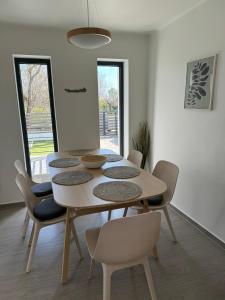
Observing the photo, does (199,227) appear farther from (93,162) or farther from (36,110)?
(36,110)

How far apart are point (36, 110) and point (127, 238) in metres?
2.51

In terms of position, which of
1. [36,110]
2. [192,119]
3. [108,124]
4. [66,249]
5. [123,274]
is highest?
[36,110]

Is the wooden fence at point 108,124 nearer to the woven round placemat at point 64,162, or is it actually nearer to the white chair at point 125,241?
the woven round placemat at point 64,162

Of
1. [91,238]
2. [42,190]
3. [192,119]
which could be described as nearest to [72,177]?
[91,238]

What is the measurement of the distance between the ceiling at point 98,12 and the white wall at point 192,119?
20 centimetres

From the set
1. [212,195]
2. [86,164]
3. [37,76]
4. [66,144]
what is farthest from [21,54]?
[212,195]

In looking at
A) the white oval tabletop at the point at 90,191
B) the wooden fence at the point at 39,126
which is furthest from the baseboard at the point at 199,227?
the wooden fence at the point at 39,126

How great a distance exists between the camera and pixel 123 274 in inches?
70.9

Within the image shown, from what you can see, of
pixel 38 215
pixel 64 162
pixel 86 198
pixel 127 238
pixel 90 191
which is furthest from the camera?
pixel 64 162

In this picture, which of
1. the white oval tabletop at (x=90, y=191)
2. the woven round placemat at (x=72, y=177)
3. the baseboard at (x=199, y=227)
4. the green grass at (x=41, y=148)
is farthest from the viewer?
the green grass at (x=41, y=148)

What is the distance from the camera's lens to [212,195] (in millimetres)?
2215

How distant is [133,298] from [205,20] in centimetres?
260

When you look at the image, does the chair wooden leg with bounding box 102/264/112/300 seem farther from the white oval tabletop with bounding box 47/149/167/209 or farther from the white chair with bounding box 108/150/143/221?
the white chair with bounding box 108/150/143/221

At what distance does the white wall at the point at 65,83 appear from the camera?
8.89ft
